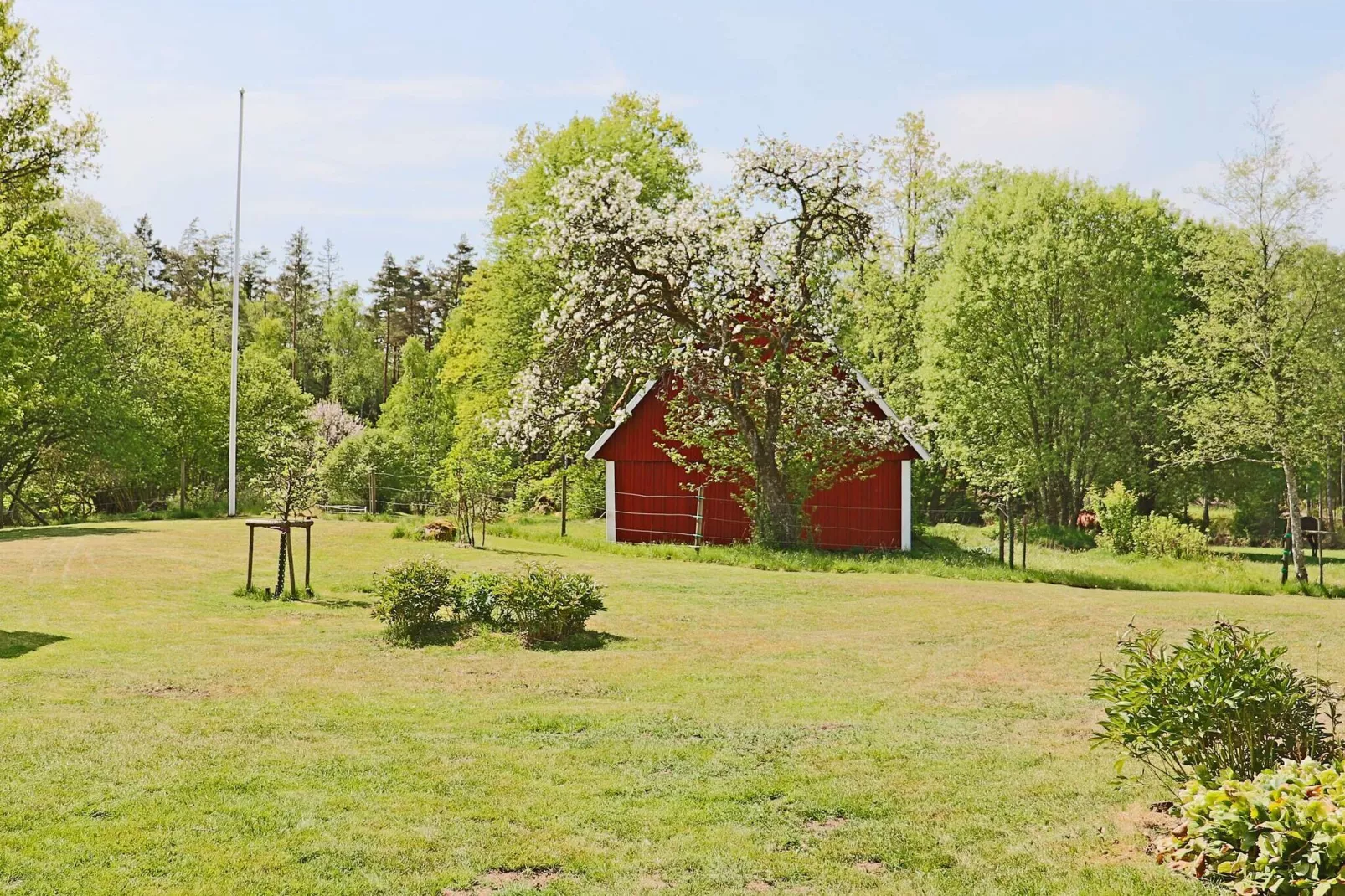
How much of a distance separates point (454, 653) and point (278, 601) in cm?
551

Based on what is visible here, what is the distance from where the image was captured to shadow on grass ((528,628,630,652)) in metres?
13.8

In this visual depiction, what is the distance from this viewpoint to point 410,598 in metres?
14.2

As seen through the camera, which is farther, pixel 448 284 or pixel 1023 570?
pixel 448 284

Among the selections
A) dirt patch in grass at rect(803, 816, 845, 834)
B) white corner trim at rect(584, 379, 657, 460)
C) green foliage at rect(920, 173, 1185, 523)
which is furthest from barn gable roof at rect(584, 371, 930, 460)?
dirt patch in grass at rect(803, 816, 845, 834)

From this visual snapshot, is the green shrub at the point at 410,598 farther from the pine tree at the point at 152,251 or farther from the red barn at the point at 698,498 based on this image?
the pine tree at the point at 152,251

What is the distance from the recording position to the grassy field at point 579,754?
629 cm

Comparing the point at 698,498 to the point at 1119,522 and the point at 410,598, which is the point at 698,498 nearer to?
the point at 1119,522

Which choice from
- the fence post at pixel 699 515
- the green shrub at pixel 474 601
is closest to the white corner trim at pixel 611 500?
Result: the fence post at pixel 699 515

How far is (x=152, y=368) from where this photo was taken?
41.8 metres

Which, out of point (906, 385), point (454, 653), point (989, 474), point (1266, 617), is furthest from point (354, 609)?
point (906, 385)

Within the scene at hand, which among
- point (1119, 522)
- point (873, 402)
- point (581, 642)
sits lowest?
point (581, 642)

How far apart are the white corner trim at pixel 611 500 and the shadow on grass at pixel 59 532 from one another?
41.3 feet

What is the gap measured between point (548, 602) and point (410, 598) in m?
1.88

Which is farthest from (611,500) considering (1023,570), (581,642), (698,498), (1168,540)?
(581,642)
